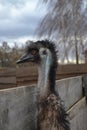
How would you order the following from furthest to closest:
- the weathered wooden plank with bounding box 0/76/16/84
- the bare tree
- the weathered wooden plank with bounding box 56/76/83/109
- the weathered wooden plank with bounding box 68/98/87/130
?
1. the bare tree
2. the weathered wooden plank with bounding box 0/76/16/84
3. the weathered wooden plank with bounding box 68/98/87/130
4. the weathered wooden plank with bounding box 56/76/83/109

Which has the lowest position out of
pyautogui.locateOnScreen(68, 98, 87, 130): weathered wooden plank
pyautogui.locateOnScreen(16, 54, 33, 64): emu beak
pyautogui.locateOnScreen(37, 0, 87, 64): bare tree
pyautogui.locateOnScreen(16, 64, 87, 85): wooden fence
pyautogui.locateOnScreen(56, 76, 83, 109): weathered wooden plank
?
pyautogui.locateOnScreen(68, 98, 87, 130): weathered wooden plank

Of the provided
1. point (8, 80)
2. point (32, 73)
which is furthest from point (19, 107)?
point (32, 73)

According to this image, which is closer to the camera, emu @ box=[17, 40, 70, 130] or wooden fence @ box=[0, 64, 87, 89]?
emu @ box=[17, 40, 70, 130]

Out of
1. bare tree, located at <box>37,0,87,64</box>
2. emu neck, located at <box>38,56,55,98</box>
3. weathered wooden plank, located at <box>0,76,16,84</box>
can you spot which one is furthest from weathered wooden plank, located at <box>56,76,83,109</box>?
bare tree, located at <box>37,0,87,64</box>

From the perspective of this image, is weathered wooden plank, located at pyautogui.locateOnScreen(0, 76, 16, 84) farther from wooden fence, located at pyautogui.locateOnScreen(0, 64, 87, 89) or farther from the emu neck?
the emu neck

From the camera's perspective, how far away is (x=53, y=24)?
36.0ft

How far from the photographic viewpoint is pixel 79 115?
5.49 metres

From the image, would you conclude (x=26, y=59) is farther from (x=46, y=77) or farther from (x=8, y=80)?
(x=8, y=80)

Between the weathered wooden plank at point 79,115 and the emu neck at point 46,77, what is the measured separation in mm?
1538

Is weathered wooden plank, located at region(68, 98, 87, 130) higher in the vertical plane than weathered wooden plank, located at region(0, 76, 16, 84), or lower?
lower

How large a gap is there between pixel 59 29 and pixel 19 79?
4747 mm

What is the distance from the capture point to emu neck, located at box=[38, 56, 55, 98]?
309 cm

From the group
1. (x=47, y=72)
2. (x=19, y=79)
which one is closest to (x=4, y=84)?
(x=19, y=79)

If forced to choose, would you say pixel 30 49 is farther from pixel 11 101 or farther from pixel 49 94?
pixel 11 101
